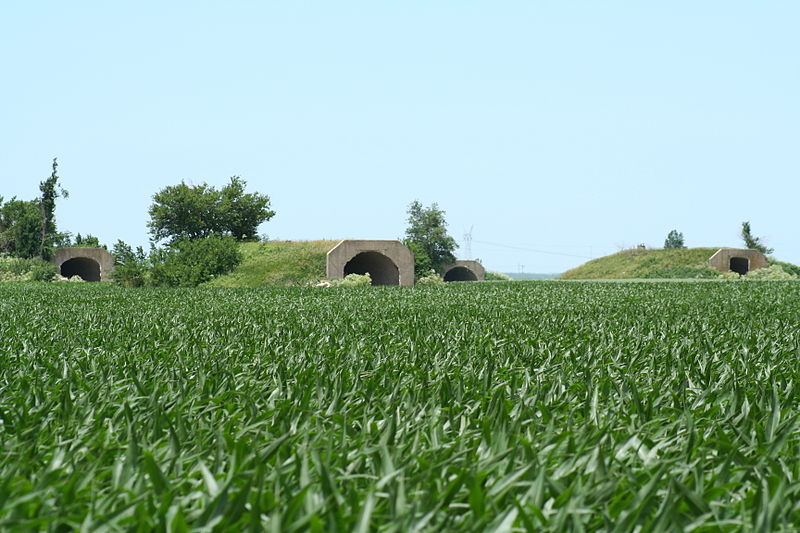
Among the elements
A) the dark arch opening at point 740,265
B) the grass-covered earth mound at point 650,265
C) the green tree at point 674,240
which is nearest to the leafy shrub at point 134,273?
the grass-covered earth mound at point 650,265

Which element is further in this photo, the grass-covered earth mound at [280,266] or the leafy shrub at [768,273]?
the leafy shrub at [768,273]

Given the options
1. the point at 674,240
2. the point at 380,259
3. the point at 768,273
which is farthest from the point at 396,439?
the point at 674,240

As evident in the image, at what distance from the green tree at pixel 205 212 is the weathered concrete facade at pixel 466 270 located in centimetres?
1796

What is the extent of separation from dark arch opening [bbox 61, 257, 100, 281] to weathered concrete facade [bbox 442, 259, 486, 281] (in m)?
32.0

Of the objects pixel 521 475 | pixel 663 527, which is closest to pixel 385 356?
pixel 521 475

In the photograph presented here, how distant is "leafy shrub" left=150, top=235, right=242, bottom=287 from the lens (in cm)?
3797

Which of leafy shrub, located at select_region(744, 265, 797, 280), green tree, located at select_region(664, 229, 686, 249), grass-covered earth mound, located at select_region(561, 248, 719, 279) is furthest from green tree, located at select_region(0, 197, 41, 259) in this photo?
green tree, located at select_region(664, 229, 686, 249)

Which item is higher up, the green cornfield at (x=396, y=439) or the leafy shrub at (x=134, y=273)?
the leafy shrub at (x=134, y=273)

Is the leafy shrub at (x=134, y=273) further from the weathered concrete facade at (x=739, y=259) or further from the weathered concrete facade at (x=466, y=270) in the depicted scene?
the weathered concrete facade at (x=739, y=259)

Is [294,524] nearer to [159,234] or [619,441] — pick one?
[619,441]

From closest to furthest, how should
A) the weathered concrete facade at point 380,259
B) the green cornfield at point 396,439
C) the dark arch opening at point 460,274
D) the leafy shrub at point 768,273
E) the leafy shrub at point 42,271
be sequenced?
the green cornfield at point 396,439
the weathered concrete facade at point 380,259
the leafy shrub at point 42,271
the leafy shrub at point 768,273
the dark arch opening at point 460,274

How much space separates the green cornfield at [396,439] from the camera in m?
2.15

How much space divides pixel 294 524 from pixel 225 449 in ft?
4.04

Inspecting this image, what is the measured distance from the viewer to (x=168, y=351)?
713cm
